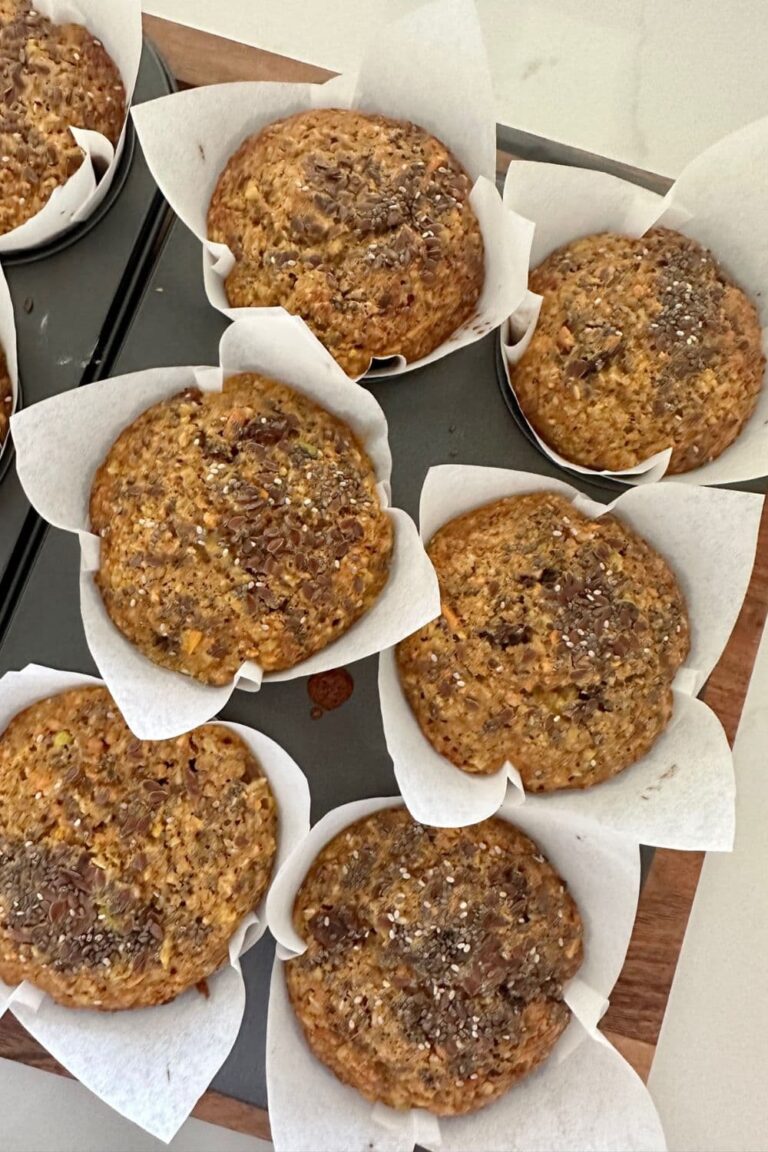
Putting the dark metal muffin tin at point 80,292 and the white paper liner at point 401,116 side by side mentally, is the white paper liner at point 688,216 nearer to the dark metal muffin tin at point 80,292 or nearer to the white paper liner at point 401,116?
the white paper liner at point 401,116

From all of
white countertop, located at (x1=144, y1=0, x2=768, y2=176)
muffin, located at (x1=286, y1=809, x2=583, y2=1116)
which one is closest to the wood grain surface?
muffin, located at (x1=286, y1=809, x2=583, y2=1116)

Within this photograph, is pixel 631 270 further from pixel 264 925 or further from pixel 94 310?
pixel 264 925

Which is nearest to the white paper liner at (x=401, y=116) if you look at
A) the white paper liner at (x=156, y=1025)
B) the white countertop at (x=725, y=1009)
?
the white paper liner at (x=156, y=1025)

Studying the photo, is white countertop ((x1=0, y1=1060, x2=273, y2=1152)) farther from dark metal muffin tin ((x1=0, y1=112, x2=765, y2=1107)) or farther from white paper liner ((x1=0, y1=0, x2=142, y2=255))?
white paper liner ((x1=0, y1=0, x2=142, y2=255))

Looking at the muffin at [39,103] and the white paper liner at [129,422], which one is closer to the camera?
the white paper liner at [129,422]

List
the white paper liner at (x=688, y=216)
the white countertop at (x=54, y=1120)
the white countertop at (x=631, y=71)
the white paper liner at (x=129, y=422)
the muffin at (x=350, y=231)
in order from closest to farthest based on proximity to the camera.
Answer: the white paper liner at (x=129, y=422) → the muffin at (x=350, y=231) → the white paper liner at (x=688, y=216) → the white countertop at (x=54, y=1120) → the white countertop at (x=631, y=71)

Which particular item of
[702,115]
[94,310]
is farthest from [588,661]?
[702,115]
